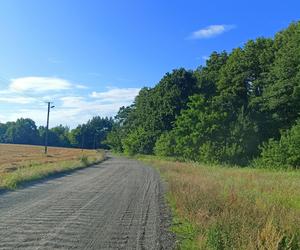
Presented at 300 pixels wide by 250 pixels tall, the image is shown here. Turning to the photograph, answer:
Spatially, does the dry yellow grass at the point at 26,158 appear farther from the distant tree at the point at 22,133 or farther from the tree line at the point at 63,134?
the distant tree at the point at 22,133

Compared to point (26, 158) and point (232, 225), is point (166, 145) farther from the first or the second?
point (232, 225)

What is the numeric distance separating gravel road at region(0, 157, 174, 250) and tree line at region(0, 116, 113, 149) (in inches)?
6189

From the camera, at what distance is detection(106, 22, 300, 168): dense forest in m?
53.0

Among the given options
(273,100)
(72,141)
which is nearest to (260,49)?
(273,100)

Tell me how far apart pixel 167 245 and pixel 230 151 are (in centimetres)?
5106

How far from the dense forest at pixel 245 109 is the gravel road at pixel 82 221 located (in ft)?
110

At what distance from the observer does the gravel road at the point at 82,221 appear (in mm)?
9477

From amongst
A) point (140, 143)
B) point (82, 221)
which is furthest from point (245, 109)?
point (82, 221)

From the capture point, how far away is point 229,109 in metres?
66.8

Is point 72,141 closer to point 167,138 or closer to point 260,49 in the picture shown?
point 167,138

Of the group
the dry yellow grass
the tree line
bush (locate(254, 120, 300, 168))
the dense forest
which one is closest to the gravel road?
the dry yellow grass

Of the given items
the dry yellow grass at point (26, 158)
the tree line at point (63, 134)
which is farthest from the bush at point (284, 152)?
the tree line at point (63, 134)

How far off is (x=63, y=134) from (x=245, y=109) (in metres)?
135

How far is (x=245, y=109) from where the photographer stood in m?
64.4
